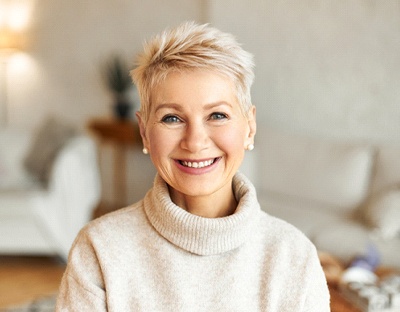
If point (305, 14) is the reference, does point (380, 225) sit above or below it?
below

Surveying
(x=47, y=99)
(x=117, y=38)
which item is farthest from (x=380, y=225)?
(x=47, y=99)

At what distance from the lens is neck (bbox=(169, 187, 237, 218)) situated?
1086 mm

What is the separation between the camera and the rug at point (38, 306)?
3156 millimetres

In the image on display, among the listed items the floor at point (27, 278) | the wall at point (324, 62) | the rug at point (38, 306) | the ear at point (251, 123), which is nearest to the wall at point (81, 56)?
the wall at point (324, 62)

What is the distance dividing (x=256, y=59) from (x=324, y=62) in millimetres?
530

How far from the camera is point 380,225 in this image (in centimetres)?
306

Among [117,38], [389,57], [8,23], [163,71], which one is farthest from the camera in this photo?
[8,23]

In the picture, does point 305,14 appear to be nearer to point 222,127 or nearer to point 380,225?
point 380,225

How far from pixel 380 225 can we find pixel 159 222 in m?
2.27

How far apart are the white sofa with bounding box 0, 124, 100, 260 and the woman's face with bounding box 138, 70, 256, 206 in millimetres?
2852

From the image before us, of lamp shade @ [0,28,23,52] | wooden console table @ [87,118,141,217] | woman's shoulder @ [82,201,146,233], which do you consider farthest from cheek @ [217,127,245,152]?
lamp shade @ [0,28,23,52]

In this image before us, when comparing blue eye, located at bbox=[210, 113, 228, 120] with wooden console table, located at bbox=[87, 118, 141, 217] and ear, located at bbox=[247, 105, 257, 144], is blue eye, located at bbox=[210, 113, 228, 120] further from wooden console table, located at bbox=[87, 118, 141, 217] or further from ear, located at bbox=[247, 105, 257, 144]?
wooden console table, located at bbox=[87, 118, 141, 217]

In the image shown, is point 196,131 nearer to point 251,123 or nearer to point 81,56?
point 251,123

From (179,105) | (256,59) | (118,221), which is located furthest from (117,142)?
(179,105)
